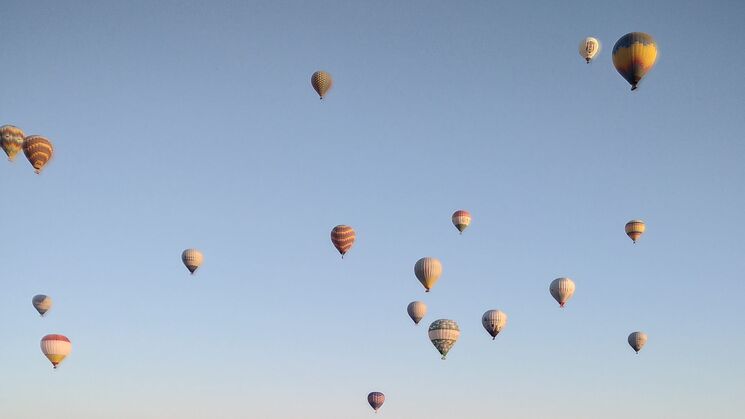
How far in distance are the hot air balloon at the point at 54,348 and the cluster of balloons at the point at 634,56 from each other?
4657 centimetres

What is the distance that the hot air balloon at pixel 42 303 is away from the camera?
273 feet

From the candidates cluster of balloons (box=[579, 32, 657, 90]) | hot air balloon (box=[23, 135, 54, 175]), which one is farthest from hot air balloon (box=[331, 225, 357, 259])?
cluster of balloons (box=[579, 32, 657, 90])

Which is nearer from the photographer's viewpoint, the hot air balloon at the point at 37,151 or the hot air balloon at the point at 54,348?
the hot air balloon at the point at 37,151

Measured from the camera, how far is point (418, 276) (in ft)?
242

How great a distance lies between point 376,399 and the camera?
82.4m

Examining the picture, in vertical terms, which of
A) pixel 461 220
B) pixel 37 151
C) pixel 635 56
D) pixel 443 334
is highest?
pixel 461 220

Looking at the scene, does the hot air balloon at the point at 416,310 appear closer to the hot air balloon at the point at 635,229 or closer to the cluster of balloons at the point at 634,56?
the hot air balloon at the point at 635,229

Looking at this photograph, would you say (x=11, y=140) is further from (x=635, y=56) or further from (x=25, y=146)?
(x=635, y=56)

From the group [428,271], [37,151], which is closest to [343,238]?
[428,271]

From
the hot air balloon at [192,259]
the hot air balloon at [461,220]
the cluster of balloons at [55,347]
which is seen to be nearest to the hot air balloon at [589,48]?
the hot air balloon at [461,220]

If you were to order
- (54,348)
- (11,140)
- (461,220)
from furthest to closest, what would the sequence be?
(461,220) → (54,348) → (11,140)

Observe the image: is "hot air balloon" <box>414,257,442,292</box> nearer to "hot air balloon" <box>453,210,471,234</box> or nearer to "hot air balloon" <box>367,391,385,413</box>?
"hot air balloon" <box>453,210,471,234</box>

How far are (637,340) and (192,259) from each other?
40457 mm

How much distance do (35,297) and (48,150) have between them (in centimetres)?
2358
